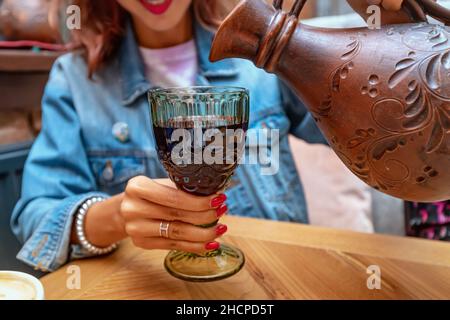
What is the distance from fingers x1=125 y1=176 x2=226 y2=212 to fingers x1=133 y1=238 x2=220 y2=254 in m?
0.04

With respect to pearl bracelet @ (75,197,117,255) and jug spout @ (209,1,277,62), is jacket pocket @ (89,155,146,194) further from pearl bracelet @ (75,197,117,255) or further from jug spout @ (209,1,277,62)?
jug spout @ (209,1,277,62)

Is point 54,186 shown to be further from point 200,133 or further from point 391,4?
point 391,4

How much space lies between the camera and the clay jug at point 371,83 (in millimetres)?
305

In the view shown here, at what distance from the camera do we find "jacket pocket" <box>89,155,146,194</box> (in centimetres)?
78

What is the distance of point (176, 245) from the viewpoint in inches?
18.1

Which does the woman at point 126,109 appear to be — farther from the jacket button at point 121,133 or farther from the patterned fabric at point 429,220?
the patterned fabric at point 429,220

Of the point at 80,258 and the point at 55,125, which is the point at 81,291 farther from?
the point at 55,125

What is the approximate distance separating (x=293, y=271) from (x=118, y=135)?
1.52 ft

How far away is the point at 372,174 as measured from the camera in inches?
13.6

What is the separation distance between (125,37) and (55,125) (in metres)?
A: 0.23

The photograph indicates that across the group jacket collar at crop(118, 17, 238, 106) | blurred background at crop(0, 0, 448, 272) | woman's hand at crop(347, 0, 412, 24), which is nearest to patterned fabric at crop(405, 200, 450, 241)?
blurred background at crop(0, 0, 448, 272)

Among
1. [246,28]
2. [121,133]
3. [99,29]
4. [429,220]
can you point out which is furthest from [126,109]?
[429,220]

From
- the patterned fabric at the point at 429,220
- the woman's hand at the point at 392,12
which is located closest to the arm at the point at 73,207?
the woman's hand at the point at 392,12
